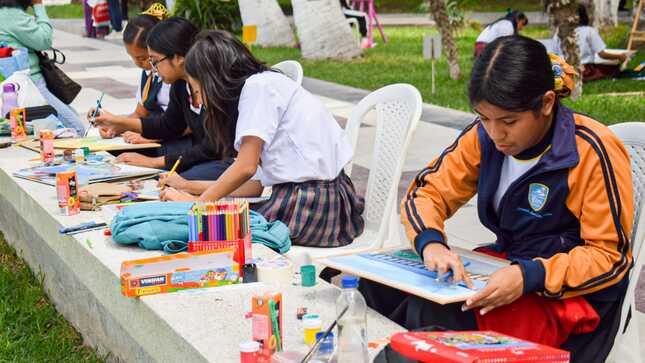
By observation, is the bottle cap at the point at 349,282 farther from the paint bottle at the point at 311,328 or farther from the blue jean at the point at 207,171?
the blue jean at the point at 207,171

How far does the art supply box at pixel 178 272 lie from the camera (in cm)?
317

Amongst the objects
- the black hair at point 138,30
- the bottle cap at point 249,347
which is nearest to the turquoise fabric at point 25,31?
the black hair at point 138,30

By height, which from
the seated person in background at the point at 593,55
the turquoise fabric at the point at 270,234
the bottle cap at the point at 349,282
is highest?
the bottle cap at the point at 349,282

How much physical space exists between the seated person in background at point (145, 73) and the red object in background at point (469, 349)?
12.0ft

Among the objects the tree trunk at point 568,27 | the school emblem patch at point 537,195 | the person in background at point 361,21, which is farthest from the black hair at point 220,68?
the person in background at point 361,21

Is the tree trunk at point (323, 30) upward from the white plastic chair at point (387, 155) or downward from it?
downward

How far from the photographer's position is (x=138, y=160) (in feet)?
17.3

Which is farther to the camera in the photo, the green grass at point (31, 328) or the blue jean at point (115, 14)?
the blue jean at point (115, 14)

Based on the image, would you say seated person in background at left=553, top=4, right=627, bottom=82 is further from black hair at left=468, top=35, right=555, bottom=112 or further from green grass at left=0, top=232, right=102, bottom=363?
black hair at left=468, top=35, right=555, bottom=112

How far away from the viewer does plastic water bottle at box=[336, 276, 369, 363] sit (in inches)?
94.9

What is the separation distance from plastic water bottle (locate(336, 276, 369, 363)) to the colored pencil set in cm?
101

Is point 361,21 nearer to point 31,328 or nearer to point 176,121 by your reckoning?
point 176,121

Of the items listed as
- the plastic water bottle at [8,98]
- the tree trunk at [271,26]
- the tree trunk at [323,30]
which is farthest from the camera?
the tree trunk at [271,26]

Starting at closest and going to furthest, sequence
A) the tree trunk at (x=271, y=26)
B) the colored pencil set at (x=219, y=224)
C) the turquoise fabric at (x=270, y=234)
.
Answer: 1. the colored pencil set at (x=219, y=224)
2. the turquoise fabric at (x=270, y=234)
3. the tree trunk at (x=271, y=26)
